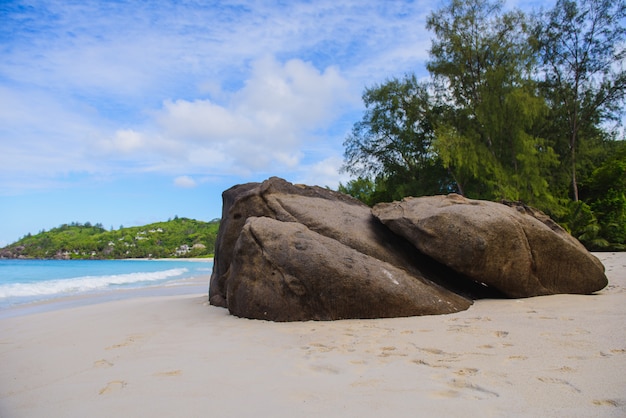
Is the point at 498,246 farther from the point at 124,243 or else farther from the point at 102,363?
the point at 124,243

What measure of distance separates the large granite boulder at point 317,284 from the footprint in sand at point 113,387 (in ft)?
7.96

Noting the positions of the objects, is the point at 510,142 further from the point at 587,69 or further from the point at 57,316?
the point at 57,316

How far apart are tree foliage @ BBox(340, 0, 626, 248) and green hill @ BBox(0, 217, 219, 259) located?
48.4m

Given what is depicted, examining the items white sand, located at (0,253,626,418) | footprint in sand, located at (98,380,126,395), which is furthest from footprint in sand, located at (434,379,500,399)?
footprint in sand, located at (98,380,126,395)

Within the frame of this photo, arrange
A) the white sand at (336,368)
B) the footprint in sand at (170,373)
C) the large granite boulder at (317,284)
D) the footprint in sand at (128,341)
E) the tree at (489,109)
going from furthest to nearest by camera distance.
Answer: the tree at (489,109), the large granite boulder at (317,284), the footprint in sand at (128,341), the footprint in sand at (170,373), the white sand at (336,368)

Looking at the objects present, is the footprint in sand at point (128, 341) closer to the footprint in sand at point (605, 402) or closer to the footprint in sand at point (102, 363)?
the footprint in sand at point (102, 363)

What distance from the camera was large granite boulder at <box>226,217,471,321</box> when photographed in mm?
5184

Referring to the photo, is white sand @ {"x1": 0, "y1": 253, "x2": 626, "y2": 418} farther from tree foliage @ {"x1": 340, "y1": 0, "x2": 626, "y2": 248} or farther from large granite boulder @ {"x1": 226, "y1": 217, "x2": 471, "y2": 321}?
tree foliage @ {"x1": 340, "y1": 0, "x2": 626, "y2": 248}

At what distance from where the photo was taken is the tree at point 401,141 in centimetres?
2483

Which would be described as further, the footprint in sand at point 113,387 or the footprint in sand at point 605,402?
the footprint in sand at point 113,387

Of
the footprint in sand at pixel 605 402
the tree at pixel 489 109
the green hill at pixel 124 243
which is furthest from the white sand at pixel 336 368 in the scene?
the green hill at pixel 124 243

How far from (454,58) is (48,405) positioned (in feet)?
80.0

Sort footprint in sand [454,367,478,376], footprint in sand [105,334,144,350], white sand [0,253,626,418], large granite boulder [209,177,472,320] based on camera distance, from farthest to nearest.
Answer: large granite boulder [209,177,472,320] < footprint in sand [105,334,144,350] < footprint in sand [454,367,478,376] < white sand [0,253,626,418]

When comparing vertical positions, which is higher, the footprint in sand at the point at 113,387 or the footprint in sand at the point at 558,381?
the footprint in sand at the point at 558,381
